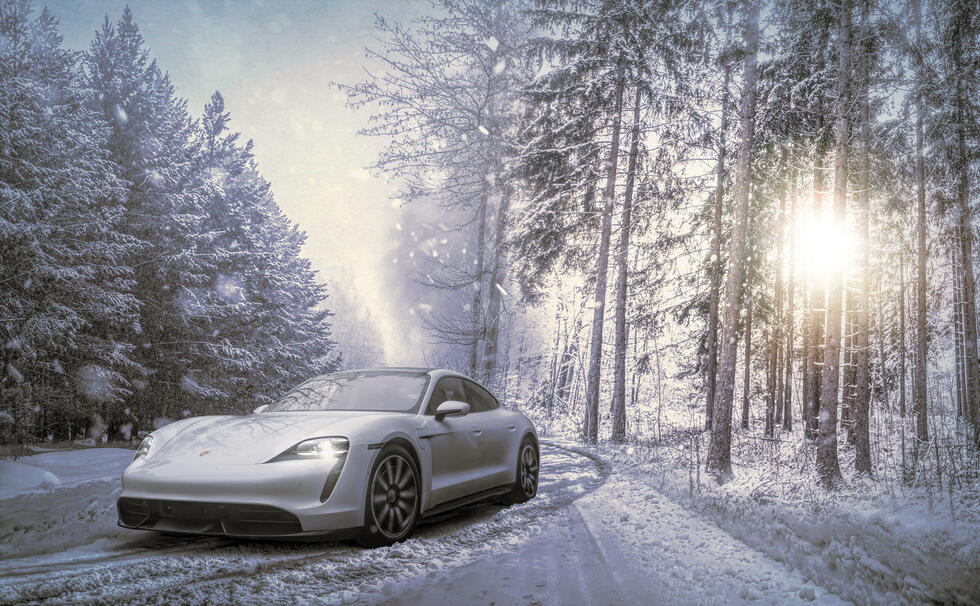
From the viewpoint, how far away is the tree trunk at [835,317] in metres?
10.6

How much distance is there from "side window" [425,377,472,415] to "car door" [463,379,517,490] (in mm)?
163

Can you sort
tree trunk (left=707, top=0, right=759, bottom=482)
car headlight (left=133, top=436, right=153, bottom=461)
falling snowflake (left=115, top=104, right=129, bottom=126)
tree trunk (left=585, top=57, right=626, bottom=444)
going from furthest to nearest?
tree trunk (left=585, top=57, right=626, bottom=444) → falling snowflake (left=115, top=104, right=129, bottom=126) → tree trunk (left=707, top=0, right=759, bottom=482) → car headlight (left=133, top=436, right=153, bottom=461)

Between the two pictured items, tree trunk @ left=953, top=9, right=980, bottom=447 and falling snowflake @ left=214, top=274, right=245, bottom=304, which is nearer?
tree trunk @ left=953, top=9, right=980, bottom=447

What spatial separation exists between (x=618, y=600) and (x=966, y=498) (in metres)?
6.79

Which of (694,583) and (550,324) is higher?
(550,324)

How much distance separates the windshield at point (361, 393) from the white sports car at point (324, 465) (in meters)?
0.02

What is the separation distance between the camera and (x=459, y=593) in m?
3.88

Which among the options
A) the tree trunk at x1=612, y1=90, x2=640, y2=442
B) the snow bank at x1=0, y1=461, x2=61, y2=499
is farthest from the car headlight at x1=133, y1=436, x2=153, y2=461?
the tree trunk at x1=612, y1=90, x2=640, y2=442

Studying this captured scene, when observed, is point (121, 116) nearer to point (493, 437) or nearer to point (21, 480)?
point (21, 480)

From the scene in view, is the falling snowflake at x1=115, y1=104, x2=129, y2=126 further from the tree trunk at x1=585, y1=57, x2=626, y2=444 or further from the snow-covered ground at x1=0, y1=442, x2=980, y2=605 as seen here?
the tree trunk at x1=585, y1=57, x2=626, y2=444

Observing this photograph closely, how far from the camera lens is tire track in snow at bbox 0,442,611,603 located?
134 inches

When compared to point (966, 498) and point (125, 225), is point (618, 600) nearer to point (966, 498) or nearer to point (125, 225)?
point (966, 498)

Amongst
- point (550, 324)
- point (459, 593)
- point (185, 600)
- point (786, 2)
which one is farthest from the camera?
point (550, 324)

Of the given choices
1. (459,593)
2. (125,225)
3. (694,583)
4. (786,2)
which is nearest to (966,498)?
(694,583)
